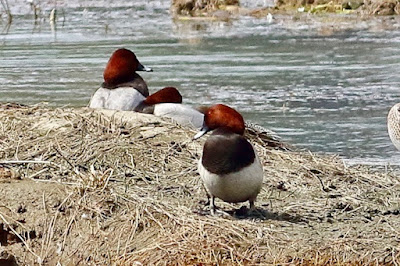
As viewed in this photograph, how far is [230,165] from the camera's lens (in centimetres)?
546

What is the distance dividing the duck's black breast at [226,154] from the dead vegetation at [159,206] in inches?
14.0

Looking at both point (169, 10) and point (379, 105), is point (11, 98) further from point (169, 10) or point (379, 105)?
point (169, 10)

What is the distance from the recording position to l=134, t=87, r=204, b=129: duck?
28.1 ft

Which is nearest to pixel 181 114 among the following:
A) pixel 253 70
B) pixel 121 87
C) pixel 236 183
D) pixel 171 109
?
pixel 171 109

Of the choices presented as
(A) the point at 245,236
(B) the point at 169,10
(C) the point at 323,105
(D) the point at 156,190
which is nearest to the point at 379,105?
(C) the point at 323,105

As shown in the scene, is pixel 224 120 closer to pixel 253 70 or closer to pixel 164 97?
pixel 164 97

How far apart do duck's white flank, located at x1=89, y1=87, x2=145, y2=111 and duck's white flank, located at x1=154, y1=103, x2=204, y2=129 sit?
56cm

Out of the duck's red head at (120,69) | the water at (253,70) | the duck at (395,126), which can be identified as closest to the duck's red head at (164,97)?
the duck's red head at (120,69)

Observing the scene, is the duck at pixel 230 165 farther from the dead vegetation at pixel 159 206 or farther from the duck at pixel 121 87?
the duck at pixel 121 87

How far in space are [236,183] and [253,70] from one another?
8.01 metres

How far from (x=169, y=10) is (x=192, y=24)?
13.4ft

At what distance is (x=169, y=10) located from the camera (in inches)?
1014

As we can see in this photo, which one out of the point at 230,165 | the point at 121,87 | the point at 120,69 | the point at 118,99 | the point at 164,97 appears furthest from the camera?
the point at 120,69

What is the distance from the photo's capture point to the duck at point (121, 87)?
30.6 ft
